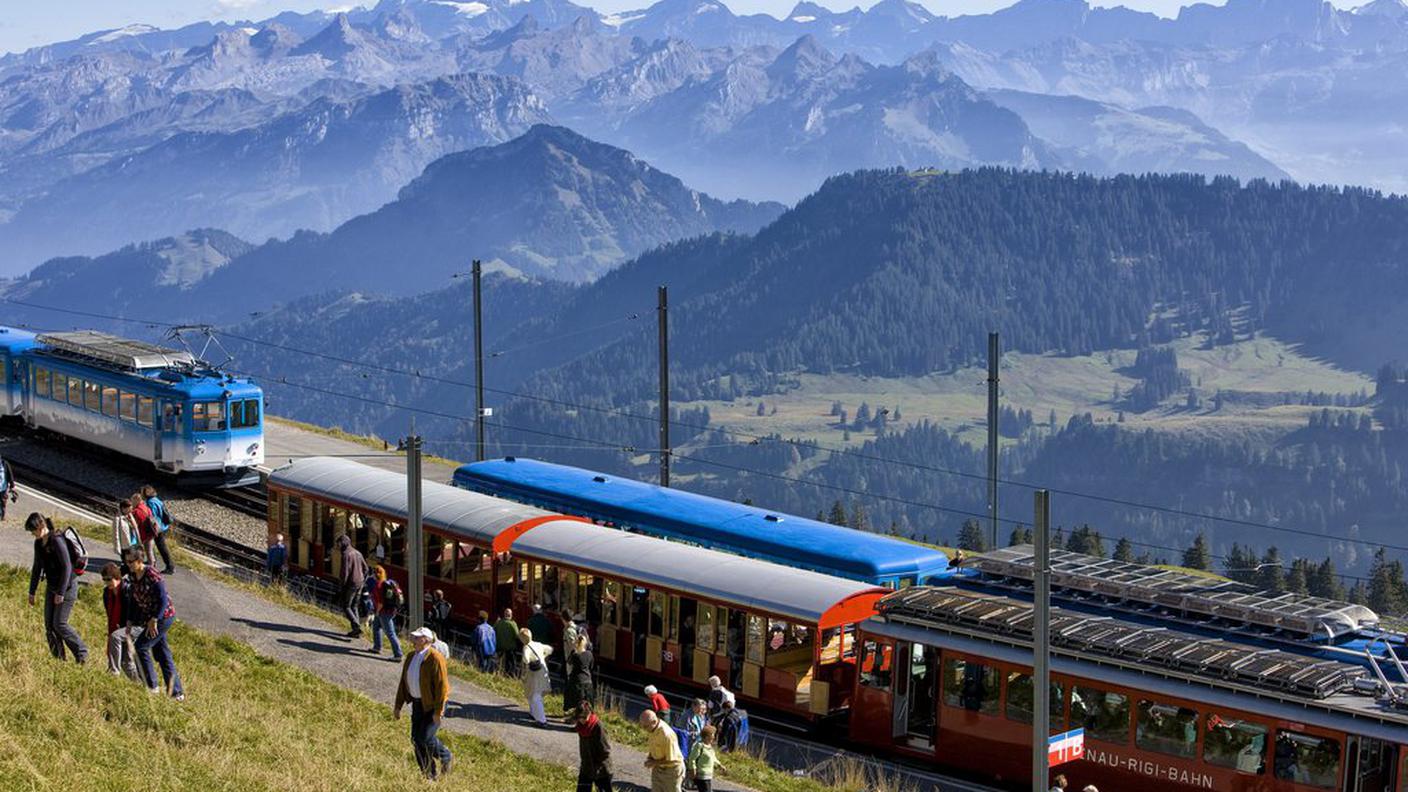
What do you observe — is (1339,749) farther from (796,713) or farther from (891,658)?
(796,713)

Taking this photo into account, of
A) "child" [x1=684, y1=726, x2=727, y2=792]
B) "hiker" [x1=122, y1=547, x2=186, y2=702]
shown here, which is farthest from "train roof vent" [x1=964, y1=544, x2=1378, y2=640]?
"hiker" [x1=122, y1=547, x2=186, y2=702]

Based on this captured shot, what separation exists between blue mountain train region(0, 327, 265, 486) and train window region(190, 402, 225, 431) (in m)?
0.03

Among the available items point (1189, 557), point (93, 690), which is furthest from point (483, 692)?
point (1189, 557)

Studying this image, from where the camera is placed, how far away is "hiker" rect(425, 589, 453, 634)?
3769 cm

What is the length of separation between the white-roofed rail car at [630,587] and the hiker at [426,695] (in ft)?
38.6

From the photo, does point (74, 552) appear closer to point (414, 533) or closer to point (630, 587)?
point (414, 533)

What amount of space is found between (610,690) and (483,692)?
4.35 meters

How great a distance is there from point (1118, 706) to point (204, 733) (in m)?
15.1

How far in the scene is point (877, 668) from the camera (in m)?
30.5

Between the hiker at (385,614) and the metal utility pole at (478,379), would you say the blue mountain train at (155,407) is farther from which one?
the hiker at (385,614)

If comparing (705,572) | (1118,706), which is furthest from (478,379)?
(1118,706)

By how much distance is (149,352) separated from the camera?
5472 cm

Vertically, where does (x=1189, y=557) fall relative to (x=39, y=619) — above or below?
below

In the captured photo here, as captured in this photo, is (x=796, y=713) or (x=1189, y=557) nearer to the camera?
(x=796, y=713)
